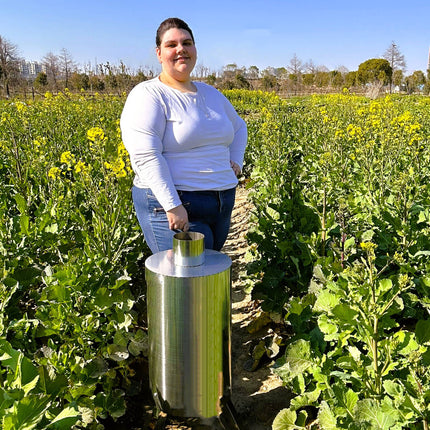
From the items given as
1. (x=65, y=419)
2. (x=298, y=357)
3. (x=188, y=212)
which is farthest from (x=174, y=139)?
(x=65, y=419)

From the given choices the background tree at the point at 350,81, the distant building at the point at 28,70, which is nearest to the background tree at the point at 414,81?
the background tree at the point at 350,81

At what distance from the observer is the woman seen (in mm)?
2193

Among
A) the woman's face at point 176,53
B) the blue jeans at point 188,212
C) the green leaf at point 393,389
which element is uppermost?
the woman's face at point 176,53

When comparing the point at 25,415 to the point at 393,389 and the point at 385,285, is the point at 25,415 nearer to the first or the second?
the point at 393,389

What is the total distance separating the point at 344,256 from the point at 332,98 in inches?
415

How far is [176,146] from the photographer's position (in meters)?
2.29

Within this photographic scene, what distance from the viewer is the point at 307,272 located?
3.18m

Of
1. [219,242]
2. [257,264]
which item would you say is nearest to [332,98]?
[257,264]

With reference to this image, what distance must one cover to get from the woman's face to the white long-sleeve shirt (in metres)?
0.09

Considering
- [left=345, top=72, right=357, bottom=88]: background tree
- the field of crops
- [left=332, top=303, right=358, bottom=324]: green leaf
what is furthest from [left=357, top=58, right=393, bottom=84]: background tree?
[left=332, top=303, right=358, bottom=324]: green leaf

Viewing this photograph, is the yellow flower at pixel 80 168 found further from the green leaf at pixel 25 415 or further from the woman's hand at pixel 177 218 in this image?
the green leaf at pixel 25 415

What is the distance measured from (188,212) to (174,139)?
1.27 feet

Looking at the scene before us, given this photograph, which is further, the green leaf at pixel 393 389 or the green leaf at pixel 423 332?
the green leaf at pixel 423 332

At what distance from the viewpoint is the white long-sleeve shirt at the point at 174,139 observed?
2186 millimetres
